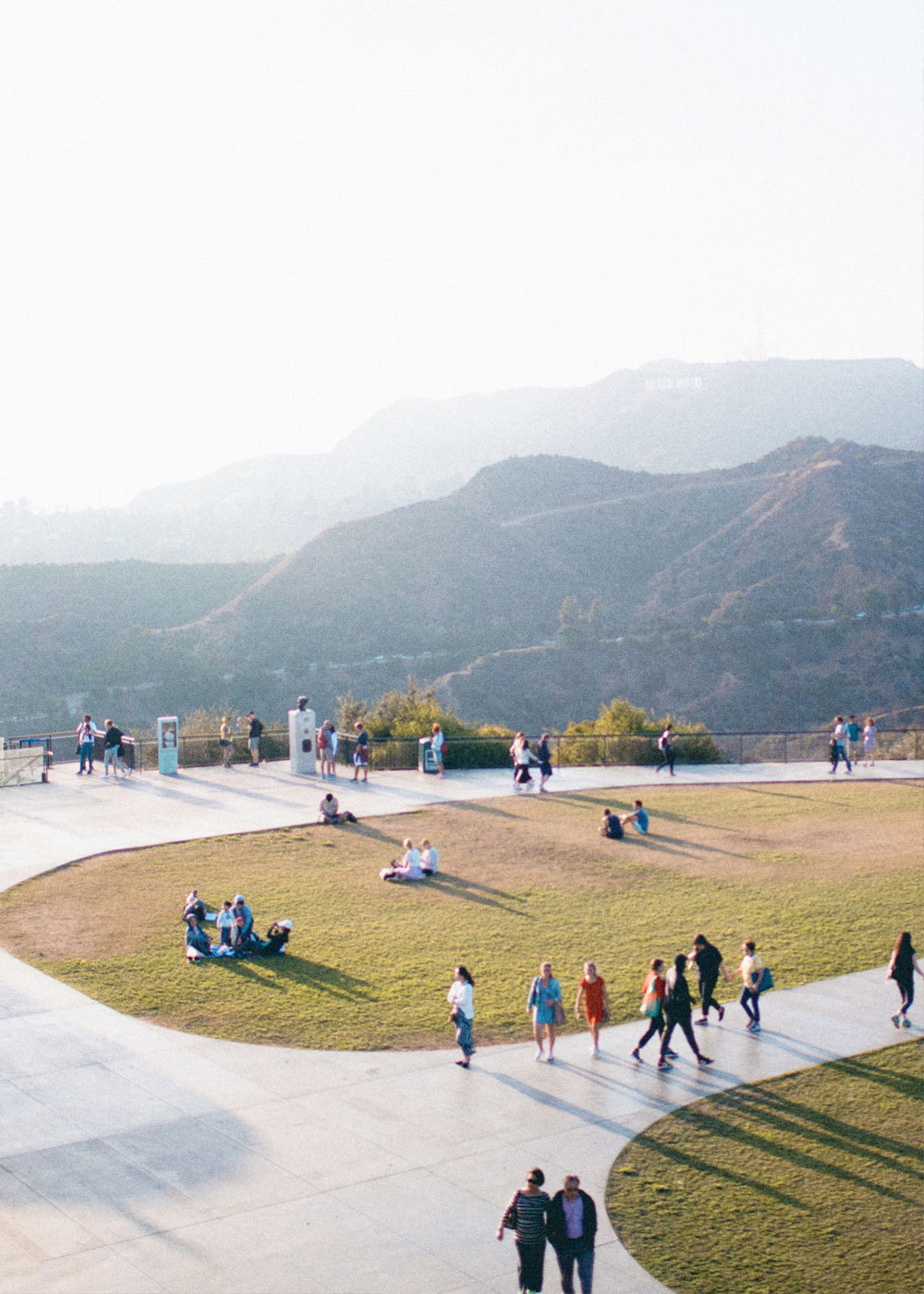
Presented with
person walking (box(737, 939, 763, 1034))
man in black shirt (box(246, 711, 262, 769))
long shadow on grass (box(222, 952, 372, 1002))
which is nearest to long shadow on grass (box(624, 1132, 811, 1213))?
person walking (box(737, 939, 763, 1034))

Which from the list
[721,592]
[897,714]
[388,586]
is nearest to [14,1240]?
[897,714]

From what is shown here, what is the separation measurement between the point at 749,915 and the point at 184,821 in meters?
11.5

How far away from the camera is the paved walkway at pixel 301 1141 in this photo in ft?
29.0

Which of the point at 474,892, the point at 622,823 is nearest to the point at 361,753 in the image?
the point at 622,823

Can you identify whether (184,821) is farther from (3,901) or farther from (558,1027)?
(558,1027)

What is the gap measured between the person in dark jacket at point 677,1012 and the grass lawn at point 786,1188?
0.73 metres

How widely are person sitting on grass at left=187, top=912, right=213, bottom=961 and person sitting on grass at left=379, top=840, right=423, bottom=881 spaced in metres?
4.45

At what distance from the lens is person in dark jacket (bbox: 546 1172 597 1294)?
27.0 feet

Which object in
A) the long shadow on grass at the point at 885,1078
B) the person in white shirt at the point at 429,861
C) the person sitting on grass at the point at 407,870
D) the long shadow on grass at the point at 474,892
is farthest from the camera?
the person in white shirt at the point at 429,861

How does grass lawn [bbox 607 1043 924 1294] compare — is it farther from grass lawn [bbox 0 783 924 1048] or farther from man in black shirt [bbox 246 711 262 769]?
man in black shirt [bbox 246 711 262 769]

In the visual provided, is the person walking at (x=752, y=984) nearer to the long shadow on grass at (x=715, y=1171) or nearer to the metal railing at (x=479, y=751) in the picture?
the long shadow on grass at (x=715, y=1171)

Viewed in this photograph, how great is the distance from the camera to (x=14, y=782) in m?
28.0

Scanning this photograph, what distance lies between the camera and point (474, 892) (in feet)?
65.4

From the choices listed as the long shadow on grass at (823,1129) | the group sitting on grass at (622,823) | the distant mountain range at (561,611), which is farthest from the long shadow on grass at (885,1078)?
the distant mountain range at (561,611)
